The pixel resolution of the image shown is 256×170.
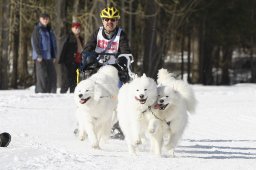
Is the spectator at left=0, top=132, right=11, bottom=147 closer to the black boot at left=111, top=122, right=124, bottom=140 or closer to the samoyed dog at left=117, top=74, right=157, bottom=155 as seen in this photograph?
the samoyed dog at left=117, top=74, right=157, bottom=155

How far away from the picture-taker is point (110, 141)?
941cm

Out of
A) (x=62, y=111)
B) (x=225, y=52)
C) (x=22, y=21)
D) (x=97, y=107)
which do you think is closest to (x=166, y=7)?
(x=22, y=21)

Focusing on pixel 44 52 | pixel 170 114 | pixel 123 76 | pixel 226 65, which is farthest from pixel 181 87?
pixel 226 65

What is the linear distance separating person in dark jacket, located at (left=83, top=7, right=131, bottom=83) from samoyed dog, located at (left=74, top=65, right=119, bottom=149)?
46 cm

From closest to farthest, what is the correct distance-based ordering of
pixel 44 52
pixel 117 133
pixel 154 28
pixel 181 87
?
pixel 181 87
pixel 117 133
pixel 44 52
pixel 154 28

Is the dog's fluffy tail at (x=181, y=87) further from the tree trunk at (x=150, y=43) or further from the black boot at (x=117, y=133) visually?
the tree trunk at (x=150, y=43)

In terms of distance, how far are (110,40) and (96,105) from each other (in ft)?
4.05

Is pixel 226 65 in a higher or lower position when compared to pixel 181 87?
lower

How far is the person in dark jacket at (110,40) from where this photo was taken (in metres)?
9.13

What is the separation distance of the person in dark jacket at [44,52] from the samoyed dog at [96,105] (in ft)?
23.8

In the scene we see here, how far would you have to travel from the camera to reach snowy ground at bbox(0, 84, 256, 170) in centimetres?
675

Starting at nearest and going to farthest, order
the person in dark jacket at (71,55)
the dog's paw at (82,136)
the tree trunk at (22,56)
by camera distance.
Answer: the dog's paw at (82,136) → the person in dark jacket at (71,55) → the tree trunk at (22,56)

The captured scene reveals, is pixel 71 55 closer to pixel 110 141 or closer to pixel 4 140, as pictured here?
pixel 110 141

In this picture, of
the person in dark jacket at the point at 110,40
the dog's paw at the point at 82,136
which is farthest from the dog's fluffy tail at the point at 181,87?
the dog's paw at the point at 82,136
